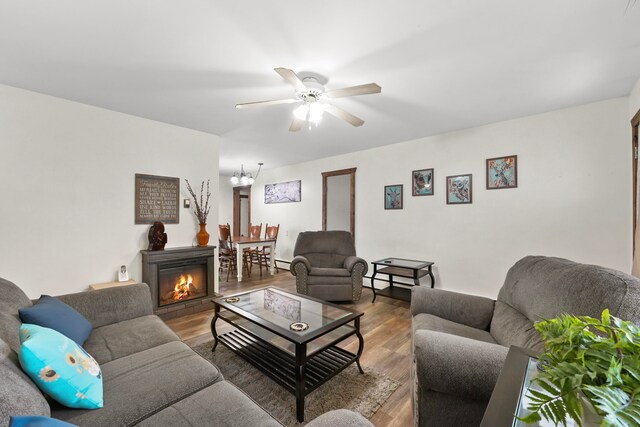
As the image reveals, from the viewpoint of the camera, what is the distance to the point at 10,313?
4.47ft

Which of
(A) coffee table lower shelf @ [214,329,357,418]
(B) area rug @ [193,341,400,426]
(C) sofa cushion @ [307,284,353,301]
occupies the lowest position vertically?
(B) area rug @ [193,341,400,426]

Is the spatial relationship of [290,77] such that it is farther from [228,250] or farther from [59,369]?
[228,250]

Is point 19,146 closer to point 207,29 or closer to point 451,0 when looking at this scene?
point 207,29

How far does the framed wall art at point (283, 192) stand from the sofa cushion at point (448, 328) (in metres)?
4.43

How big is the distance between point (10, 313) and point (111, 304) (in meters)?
0.67

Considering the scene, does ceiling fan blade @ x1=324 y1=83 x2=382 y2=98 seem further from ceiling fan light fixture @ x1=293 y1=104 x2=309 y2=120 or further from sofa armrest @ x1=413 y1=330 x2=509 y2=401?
sofa armrest @ x1=413 y1=330 x2=509 y2=401

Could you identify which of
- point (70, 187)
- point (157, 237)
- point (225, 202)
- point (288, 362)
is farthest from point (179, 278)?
point (225, 202)

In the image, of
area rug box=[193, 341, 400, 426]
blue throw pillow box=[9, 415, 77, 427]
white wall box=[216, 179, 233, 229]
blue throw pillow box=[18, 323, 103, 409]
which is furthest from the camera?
white wall box=[216, 179, 233, 229]

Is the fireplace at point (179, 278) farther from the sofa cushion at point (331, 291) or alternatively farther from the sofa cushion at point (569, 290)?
the sofa cushion at point (569, 290)

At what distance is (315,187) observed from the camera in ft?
18.6

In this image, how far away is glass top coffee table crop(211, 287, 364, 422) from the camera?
174 centimetres

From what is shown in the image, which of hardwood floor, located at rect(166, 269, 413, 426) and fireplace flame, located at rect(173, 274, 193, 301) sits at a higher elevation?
fireplace flame, located at rect(173, 274, 193, 301)

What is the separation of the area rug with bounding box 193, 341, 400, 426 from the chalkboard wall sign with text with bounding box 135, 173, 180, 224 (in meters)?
2.18

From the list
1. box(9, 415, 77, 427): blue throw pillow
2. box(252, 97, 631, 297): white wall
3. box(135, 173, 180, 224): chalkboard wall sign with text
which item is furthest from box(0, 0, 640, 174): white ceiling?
box(9, 415, 77, 427): blue throw pillow
